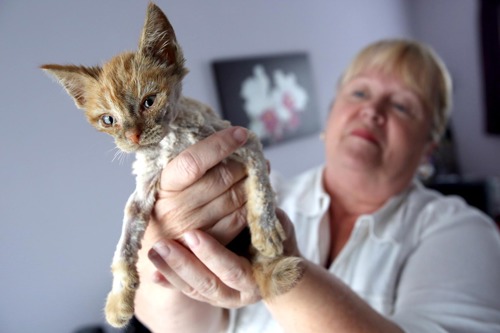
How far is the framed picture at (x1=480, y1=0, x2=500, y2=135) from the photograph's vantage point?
122 inches

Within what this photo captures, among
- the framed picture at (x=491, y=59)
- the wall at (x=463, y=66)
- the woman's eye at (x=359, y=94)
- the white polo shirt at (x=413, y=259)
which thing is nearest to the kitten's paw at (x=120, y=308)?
the white polo shirt at (x=413, y=259)

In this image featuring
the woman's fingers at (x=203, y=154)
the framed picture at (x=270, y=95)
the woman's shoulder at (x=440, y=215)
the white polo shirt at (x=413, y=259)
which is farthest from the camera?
the framed picture at (x=270, y=95)

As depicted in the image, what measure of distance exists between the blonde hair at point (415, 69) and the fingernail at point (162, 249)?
0.94 metres

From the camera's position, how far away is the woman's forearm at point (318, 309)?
24.9 inches

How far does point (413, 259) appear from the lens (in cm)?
97

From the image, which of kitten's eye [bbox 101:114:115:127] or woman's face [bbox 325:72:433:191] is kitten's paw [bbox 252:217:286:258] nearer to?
kitten's eye [bbox 101:114:115:127]

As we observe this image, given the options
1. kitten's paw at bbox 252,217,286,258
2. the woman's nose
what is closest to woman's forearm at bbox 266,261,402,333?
kitten's paw at bbox 252,217,286,258

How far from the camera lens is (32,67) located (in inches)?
21.1

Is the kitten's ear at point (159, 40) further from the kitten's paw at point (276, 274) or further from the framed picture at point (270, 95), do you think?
Result: the framed picture at point (270, 95)

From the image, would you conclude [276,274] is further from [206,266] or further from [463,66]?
[463,66]

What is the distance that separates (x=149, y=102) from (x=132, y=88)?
0.02 metres

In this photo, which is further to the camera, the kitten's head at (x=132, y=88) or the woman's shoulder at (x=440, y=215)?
the woman's shoulder at (x=440, y=215)

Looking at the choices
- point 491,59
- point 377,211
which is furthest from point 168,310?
point 491,59

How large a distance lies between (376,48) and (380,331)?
0.94 meters
